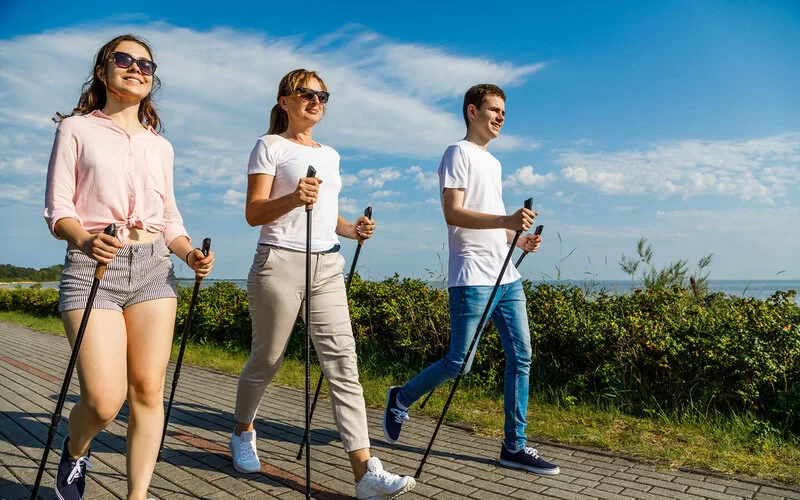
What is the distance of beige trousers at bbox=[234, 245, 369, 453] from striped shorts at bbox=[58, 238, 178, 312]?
717mm

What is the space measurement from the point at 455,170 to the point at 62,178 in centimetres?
224

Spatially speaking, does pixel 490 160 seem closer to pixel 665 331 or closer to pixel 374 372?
pixel 665 331

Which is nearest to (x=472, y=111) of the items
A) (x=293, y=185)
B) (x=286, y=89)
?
(x=286, y=89)

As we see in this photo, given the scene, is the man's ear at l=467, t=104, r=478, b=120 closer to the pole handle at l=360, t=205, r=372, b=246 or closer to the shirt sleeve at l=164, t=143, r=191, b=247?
the pole handle at l=360, t=205, r=372, b=246

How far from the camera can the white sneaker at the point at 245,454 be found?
13.4 ft

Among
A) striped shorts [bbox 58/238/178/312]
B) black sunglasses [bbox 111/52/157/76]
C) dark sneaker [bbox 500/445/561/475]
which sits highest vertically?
black sunglasses [bbox 111/52/157/76]

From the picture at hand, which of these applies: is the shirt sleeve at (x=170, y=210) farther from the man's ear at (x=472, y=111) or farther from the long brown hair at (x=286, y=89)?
the man's ear at (x=472, y=111)

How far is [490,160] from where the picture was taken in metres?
4.43

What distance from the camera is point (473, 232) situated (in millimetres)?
4270

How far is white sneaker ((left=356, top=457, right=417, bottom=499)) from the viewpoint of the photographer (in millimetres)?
3438

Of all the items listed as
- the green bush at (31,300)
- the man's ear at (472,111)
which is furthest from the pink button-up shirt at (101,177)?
the green bush at (31,300)

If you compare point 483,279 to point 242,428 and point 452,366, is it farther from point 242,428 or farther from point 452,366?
point 242,428

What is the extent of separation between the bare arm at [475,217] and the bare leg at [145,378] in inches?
A: 69.8

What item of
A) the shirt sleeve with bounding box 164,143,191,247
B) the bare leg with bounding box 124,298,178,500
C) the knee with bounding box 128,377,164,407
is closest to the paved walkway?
the bare leg with bounding box 124,298,178,500
